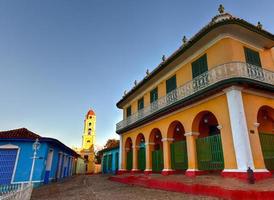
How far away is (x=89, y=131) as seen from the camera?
52.3 m

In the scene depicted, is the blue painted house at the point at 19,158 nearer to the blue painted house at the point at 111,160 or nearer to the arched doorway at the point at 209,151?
the arched doorway at the point at 209,151

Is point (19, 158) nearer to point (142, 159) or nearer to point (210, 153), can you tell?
point (142, 159)

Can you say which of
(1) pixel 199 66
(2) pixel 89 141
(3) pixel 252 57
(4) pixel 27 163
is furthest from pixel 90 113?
(3) pixel 252 57

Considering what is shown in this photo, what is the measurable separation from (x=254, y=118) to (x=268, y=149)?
1.67 meters

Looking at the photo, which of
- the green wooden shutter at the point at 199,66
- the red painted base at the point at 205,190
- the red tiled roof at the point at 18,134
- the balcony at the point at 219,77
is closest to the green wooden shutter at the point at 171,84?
the balcony at the point at 219,77

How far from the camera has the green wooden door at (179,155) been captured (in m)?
11.2

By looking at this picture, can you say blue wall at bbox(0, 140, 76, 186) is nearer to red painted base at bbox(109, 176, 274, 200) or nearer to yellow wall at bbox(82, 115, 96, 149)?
red painted base at bbox(109, 176, 274, 200)

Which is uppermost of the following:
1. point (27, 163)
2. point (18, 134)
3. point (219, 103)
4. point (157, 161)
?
point (219, 103)

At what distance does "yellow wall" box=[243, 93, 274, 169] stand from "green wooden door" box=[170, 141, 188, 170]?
3995mm

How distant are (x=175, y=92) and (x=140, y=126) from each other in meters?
5.07

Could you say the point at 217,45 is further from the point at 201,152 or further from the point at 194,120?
the point at 201,152

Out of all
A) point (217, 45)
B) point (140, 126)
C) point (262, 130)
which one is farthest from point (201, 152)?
point (140, 126)

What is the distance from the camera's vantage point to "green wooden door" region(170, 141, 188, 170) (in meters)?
11.2

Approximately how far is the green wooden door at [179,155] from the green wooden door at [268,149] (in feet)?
12.7
